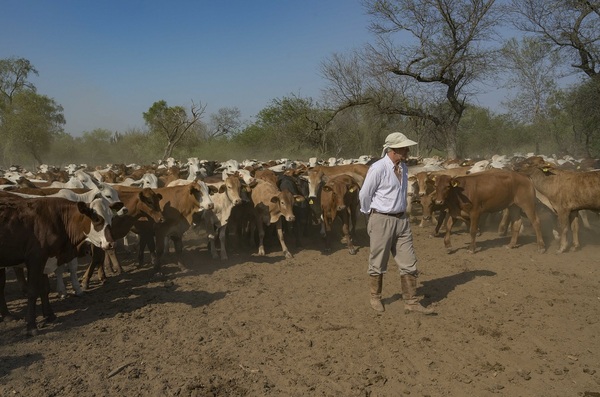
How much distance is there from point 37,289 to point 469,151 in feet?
165

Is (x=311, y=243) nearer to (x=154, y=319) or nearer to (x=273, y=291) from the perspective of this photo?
(x=273, y=291)

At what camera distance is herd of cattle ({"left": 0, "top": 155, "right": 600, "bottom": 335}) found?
632 cm

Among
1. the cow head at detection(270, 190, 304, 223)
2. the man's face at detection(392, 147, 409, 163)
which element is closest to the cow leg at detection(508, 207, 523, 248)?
the cow head at detection(270, 190, 304, 223)

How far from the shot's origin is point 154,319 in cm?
657

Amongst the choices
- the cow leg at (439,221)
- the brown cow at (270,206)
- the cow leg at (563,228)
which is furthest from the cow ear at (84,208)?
the cow leg at (563,228)

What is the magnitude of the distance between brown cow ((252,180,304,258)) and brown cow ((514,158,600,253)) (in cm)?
550

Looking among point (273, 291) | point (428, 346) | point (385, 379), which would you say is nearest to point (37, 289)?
point (273, 291)

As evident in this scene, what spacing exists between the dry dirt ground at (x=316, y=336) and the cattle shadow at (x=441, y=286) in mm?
32

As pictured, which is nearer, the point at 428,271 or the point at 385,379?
the point at 385,379

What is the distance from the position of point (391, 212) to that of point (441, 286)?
2217 millimetres

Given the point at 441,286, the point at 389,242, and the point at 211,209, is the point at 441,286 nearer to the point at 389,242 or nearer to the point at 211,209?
the point at 389,242

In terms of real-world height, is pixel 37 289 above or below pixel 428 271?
above

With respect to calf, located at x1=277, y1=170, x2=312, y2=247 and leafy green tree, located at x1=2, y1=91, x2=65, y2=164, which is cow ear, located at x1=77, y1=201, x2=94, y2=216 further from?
leafy green tree, located at x1=2, y1=91, x2=65, y2=164

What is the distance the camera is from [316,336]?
5.88m
